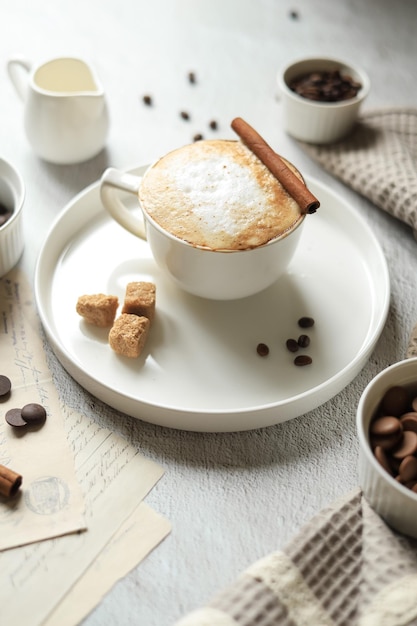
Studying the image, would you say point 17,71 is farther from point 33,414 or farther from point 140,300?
point 33,414

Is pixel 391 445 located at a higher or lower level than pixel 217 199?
lower

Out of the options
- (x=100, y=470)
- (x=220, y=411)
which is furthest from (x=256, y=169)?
(x=100, y=470)

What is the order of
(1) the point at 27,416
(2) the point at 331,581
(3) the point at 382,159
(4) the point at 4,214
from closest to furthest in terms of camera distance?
(2) the point at 331,581 → (1) the point at 27,416 → (4) the point at 4,214 → (3) the point at 382,159

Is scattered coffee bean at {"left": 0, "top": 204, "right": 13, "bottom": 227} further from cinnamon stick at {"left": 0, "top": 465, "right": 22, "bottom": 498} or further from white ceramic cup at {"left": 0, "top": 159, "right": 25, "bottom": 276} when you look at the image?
cinnamon stick at {"left": 0, "top": 465, "right": 22, "bottom": 498}

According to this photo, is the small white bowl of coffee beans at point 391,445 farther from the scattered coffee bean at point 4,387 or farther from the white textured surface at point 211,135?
the scattered coffee bean at point 4,387

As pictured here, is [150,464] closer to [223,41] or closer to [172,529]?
[172,529]

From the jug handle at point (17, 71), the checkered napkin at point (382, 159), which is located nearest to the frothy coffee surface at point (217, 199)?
the checkered napkin at point (382, 159)

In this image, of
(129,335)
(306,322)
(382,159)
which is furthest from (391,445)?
(382,159)
